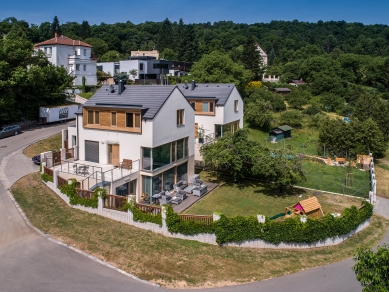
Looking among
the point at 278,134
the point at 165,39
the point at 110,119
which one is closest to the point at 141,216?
the point at 110,119

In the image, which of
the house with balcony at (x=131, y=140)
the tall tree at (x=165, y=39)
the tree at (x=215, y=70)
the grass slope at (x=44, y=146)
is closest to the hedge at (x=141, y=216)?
the house with balcony at (x=131, y=140)

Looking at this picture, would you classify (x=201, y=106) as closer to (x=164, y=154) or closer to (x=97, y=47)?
(x=164, y=154)

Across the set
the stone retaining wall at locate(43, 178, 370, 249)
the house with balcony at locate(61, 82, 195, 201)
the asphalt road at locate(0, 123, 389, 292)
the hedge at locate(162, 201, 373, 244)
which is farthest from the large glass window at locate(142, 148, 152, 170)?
the asphalt road at locate(0, 123, 389, 292)

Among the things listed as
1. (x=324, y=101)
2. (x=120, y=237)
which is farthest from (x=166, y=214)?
(x=324, y=101)

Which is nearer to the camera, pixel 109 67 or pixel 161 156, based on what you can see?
pixel 161 156

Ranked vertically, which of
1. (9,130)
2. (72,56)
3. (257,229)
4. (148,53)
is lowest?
(257,229)

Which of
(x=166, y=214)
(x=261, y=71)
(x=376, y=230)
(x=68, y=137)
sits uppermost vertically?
(x=261, y=71)

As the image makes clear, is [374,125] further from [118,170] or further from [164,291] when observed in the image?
[164,291]
